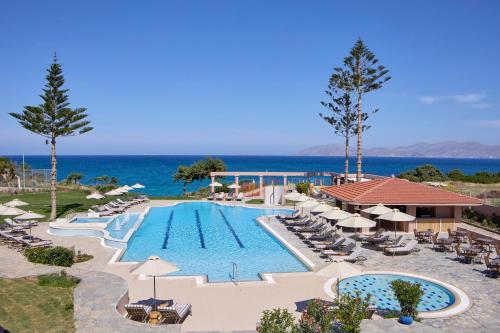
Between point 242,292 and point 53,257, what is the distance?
6.35 metres

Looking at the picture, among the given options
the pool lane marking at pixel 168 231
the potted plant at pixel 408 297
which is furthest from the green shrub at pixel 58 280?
the potted plant at pixel 408 297

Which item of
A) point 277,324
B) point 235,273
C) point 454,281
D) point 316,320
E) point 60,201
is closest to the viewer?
point 277,324

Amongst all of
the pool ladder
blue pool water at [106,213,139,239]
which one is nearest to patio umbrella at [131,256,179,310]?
the pool ladder

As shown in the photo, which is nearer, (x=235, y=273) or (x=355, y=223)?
(x=235, y=273)

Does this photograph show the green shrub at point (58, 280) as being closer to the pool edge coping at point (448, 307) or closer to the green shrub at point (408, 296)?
the pool edge coping at point (448, 307)

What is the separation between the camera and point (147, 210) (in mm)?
26250

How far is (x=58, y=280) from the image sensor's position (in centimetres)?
1104

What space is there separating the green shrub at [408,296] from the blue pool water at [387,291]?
3.94ft

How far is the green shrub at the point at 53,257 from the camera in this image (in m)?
13.0

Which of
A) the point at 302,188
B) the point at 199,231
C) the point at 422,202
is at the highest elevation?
the point at 422,202

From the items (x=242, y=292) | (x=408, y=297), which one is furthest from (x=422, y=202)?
(x=242, y=292)

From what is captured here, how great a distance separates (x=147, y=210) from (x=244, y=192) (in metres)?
10.1

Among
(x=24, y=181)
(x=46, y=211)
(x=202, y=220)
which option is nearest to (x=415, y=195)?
(x=202, y=220)

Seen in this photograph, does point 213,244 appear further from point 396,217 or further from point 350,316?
point 350,316
